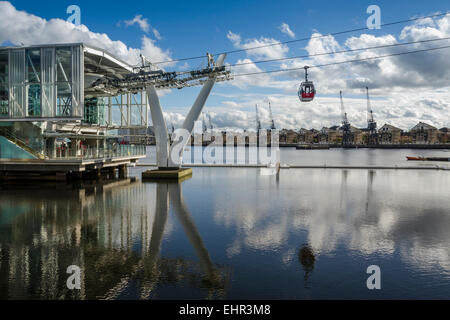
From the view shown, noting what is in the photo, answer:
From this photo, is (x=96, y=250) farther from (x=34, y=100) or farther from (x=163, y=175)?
(x=34, y=100)

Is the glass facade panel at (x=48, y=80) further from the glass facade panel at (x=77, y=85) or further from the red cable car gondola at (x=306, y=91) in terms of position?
the red cable car gondola at (x=306, y=91)

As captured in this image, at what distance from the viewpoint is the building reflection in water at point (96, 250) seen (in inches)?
342

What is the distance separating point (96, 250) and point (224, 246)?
4.28 metres

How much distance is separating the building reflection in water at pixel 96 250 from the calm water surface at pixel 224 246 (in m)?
0.03

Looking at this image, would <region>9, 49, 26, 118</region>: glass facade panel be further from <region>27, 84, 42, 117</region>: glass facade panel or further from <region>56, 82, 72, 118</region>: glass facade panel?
<region>56, 82, 72, 118</region>: glass facade panel

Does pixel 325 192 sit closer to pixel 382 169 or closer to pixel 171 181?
pixel 171 181

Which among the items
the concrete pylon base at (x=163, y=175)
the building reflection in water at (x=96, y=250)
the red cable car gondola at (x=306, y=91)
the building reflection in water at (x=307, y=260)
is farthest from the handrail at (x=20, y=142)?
the building reflection in water at (x=307, y=260)

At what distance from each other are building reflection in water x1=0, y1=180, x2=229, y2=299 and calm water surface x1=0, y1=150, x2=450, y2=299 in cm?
3

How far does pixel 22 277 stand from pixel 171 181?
23.0 metres

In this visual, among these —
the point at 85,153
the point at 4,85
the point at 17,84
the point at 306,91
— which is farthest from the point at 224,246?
the point at 4,85

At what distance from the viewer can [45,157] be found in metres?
31.0

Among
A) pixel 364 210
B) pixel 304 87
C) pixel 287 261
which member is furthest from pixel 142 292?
pixel 304 87

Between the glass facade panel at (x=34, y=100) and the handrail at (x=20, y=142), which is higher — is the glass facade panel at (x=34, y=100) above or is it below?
above

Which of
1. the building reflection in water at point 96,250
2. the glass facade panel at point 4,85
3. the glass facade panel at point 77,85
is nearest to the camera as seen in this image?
the building reflection in water at point 96,250
